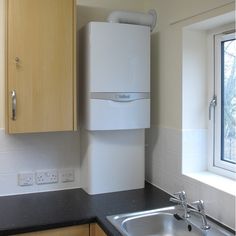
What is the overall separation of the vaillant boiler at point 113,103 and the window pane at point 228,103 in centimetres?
49

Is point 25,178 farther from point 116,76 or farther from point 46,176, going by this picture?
point 116,76

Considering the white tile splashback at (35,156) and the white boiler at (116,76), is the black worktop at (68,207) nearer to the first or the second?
the white tile splashback at (35,156)

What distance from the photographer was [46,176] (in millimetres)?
2309

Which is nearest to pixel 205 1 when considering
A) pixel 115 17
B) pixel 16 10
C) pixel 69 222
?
pixel 115 17

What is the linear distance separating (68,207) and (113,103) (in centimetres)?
70

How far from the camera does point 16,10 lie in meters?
1.91

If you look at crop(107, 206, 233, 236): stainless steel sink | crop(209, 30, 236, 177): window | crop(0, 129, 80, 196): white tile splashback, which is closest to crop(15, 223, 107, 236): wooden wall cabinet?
crop(107, 206, 233, 236): stainless steel sink

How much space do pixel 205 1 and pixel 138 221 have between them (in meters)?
1.30

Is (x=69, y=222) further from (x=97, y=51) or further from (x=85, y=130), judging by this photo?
(x=97, y=51)

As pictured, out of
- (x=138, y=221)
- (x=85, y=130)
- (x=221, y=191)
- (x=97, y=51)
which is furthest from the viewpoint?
(x=85, y=130)

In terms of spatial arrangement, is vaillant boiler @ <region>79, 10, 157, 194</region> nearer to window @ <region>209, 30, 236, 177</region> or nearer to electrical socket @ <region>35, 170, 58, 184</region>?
electrical socket @ <region>35, 170, 58, 184</region>

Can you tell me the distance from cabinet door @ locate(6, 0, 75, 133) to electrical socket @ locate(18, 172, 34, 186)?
1.39ft

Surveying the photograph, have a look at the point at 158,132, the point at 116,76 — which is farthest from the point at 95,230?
the point at 116,76

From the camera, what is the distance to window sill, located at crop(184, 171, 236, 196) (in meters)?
1.77
